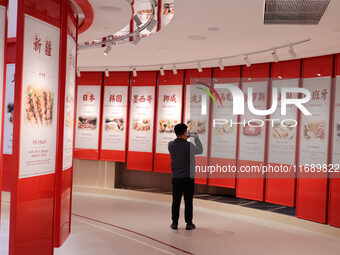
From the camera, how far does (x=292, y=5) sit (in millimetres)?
4500

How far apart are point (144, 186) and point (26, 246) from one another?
648 cm

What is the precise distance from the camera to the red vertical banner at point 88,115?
400 inches

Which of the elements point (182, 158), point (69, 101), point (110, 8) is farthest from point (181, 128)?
point (110, 8)

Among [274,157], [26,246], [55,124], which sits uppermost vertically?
[55,124]

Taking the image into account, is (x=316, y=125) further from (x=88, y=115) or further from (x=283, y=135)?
(x=88, y=115)

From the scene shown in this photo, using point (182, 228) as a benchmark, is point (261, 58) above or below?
above

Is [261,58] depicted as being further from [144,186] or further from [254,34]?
[144,186]

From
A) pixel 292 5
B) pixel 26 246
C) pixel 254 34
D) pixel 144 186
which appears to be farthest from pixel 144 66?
pixel 26 246

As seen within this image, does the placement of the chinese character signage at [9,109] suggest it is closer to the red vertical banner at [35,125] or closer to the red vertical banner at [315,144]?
the red vertical banner at [35,125]

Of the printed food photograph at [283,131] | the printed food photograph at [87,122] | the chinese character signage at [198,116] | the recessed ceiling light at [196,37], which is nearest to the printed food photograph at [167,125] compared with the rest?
the chinese character signage at [198,116]

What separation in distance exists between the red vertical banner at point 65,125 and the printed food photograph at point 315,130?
13.7 feet

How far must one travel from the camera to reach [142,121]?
973cm

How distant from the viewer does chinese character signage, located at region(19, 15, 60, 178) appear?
12.1 ft

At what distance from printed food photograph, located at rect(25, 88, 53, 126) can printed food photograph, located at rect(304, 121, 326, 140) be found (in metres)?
4.66
